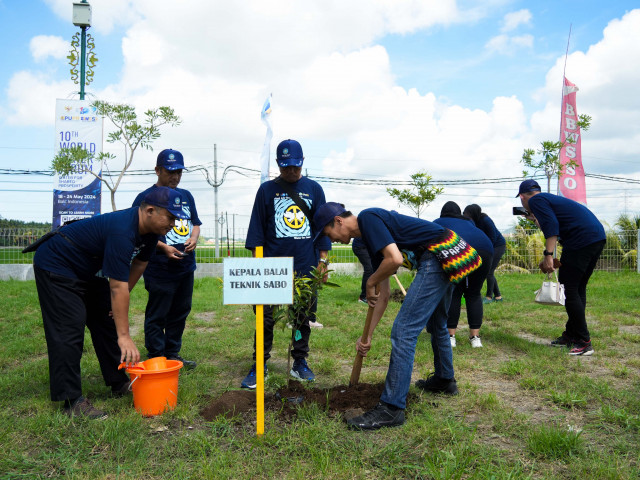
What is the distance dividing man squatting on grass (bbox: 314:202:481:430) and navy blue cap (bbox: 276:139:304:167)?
3.20 feet

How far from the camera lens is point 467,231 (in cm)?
517

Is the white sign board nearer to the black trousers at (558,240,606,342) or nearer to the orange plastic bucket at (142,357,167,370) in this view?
the orange plastic bucket at (142,357,167,370)

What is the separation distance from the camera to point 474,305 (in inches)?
228

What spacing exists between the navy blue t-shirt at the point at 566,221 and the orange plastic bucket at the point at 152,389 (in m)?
4.20

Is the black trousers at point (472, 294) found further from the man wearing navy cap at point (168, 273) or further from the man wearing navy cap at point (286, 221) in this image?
the man wearing navy cap at point (168, 273)

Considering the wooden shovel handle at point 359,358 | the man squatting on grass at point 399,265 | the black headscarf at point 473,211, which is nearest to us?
the man squatting on grass at point 399,265

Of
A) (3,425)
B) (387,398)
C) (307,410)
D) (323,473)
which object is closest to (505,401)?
(387,398)

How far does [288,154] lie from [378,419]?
2.24 metres

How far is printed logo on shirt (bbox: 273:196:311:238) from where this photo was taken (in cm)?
429

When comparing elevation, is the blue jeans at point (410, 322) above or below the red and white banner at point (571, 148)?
below

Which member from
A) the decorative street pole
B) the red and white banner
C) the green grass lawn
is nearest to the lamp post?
the decorative street pole

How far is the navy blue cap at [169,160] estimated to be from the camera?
4.73 meters

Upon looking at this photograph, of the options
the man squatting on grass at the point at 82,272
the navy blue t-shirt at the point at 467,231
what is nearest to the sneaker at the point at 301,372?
the man squatting on grass at the point at 82,272

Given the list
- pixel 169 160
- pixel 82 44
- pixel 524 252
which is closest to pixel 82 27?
pixel 82 44
